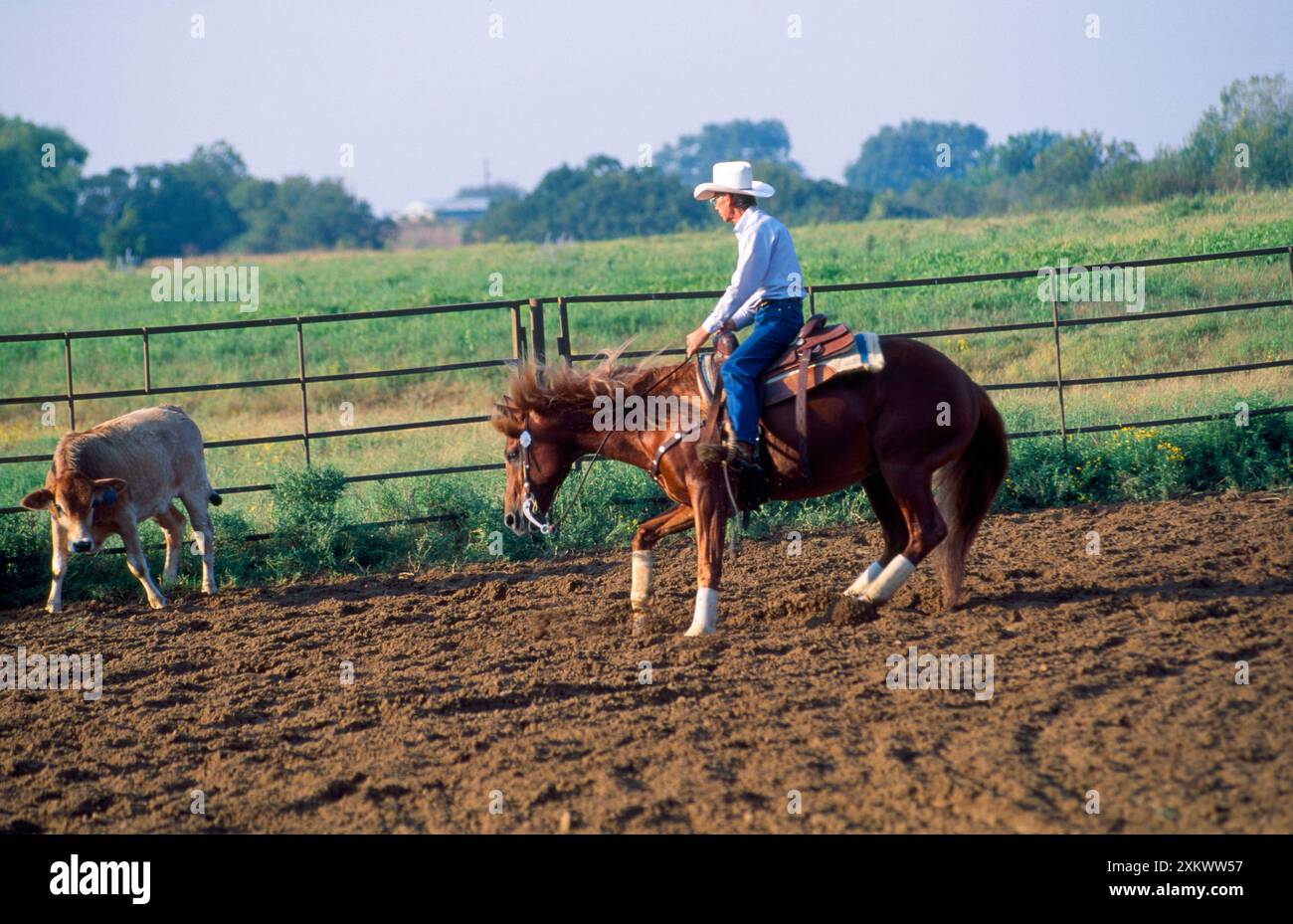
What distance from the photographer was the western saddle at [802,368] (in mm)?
6398

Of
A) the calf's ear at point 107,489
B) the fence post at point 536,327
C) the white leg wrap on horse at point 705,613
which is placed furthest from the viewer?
the fence post at point 536,327

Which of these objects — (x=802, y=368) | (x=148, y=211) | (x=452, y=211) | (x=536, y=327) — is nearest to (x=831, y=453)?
(x=802, y=368)

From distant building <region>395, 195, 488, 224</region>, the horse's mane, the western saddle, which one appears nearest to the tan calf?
the horse's mane

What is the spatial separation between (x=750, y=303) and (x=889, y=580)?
1.62 metres

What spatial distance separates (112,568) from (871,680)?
6021 mm

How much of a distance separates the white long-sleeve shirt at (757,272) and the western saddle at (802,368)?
18 centimetres

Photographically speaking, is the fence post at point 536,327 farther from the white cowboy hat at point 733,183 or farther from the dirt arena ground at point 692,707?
the white cowboy hat at point 733,183

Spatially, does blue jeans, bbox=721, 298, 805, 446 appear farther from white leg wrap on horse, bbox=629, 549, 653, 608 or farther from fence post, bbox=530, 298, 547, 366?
fence post, bbox=530, 298, 547, 366

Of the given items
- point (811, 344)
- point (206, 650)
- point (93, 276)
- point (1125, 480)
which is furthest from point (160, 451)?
point (93, 276)

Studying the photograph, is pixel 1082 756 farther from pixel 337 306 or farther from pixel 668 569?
pixel 337 306

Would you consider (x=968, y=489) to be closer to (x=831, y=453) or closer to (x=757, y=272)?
(x=831, y=453)

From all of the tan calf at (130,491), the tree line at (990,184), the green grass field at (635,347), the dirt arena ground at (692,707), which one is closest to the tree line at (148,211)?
the tree line at (990,184)

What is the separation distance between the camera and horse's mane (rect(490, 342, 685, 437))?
6828 mm

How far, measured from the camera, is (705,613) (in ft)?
21.2
